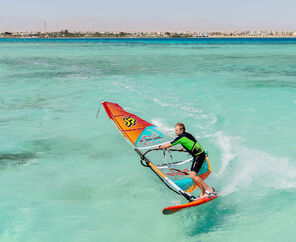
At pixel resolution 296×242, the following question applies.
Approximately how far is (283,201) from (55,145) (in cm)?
1013

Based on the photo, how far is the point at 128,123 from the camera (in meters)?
12.9

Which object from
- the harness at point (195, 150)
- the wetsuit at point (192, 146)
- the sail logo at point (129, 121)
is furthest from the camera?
the sail logo at point (129, 121)

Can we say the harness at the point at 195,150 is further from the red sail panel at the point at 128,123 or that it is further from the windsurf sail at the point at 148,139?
the red sail panel at the point at 128,123

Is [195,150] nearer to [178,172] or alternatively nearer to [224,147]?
[178,172]

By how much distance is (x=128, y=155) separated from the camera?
13750 mm

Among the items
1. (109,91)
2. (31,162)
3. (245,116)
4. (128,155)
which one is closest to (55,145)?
(31,162)

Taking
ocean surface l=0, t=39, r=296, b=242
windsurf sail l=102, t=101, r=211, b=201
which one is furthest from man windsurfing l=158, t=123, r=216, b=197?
windsurf sail l=102, t=101, r=211, b=201

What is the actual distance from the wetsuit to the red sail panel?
12.5 ft

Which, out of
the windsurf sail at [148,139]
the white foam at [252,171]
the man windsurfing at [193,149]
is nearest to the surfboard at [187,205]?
the man windsurfing at [193,149]

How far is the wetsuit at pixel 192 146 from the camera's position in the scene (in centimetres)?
886

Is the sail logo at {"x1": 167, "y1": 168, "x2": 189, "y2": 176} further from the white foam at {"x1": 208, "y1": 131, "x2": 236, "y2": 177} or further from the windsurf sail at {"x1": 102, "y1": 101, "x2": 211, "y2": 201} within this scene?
the white foam at {"x1": 208, "y1": 131, "x2": 236, "y2": 177}

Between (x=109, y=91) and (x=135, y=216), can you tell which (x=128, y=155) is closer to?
(x=135, y=216)

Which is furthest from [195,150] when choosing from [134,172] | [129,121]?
[129,121]

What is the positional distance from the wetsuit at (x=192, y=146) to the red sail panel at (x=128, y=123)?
12.5ft
